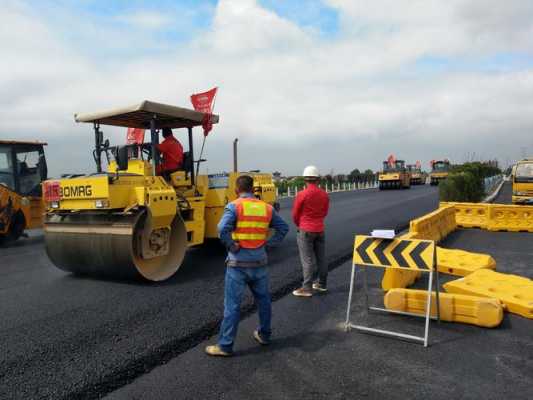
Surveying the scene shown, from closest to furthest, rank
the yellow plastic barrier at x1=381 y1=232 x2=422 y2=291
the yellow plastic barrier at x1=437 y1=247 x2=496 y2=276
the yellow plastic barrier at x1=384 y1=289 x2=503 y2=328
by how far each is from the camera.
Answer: the yellow plastic barrier at x1=384 y1=289 x2=503 y2=328
the yellow plastic barrier at x1=381 y1=232 x2=422 y2=291
the yellow plastic barrier at x1=437 y1=247 x2=496 y2=276

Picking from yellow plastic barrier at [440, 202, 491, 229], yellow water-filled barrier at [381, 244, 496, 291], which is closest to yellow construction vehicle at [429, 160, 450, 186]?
yellow plastic barrier at [440, 202, 491, 229]

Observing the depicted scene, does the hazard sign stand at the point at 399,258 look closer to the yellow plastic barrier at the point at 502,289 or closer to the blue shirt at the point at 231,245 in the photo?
the yellow plastic barrier at the point at 502,289

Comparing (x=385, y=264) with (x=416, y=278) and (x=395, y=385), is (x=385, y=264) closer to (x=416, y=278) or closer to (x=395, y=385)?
(x=395, y=385)

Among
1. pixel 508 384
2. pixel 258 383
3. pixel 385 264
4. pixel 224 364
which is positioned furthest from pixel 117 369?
pixel 508 384

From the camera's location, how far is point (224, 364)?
3705mm

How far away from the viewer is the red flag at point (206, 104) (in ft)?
24.7

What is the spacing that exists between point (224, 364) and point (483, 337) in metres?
2.48

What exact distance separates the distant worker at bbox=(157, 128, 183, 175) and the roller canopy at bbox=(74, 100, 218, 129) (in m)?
0.33

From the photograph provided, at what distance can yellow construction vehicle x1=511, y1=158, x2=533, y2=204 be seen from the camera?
52.6 ft

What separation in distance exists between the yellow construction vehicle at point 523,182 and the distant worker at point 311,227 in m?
13.3

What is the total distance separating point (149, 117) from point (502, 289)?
17.9ft

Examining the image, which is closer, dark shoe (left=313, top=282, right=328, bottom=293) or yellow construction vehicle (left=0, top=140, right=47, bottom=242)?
dark shoe (left=313, top=282, right=328, bottom=293)

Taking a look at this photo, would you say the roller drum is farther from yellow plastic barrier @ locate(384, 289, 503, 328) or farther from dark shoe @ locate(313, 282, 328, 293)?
yellow plastic barrier @ locate(384, 289, 503, 328)

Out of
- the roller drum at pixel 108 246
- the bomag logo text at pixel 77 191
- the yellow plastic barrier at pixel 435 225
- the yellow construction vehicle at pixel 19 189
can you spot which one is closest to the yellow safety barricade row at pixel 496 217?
the yellow plastic barrier at pixel 435 225
